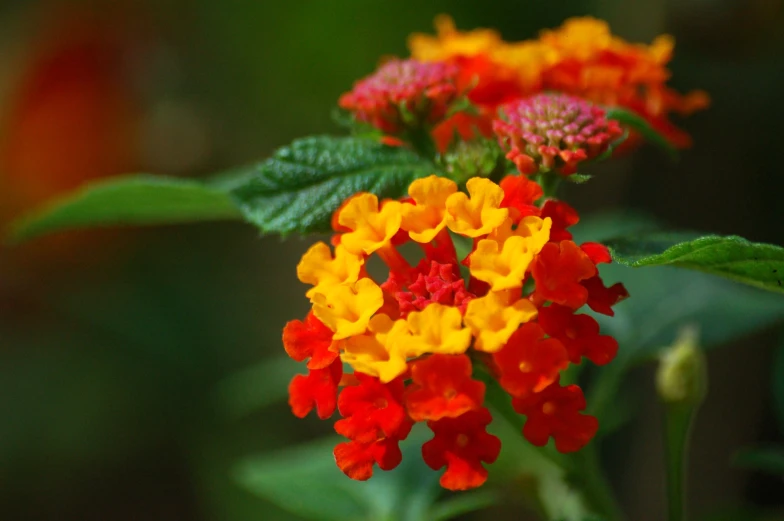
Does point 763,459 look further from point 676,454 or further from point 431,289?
point 431,289

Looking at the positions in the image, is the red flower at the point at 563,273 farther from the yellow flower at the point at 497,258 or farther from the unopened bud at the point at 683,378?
the unopened bud at the point at 683,378

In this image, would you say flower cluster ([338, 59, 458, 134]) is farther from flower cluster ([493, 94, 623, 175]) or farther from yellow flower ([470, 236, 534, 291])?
yellow flower ([470, 236, 534, 291])

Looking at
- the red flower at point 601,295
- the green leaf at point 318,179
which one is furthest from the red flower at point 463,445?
the green leaf at point 318,179

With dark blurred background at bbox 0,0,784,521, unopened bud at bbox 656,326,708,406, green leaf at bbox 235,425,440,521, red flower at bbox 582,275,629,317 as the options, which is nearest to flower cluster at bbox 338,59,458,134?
red flower at bbox 582,275,629,317

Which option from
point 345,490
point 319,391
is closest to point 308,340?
point 319,391

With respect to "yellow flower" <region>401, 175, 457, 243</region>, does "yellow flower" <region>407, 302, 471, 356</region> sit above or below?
below

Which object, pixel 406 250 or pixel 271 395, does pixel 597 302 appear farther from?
pixel 406 250

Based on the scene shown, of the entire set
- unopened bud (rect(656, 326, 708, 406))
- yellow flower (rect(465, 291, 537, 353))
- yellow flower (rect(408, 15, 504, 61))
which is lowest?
unopened bud (rect(656, 326, 708, 406))
